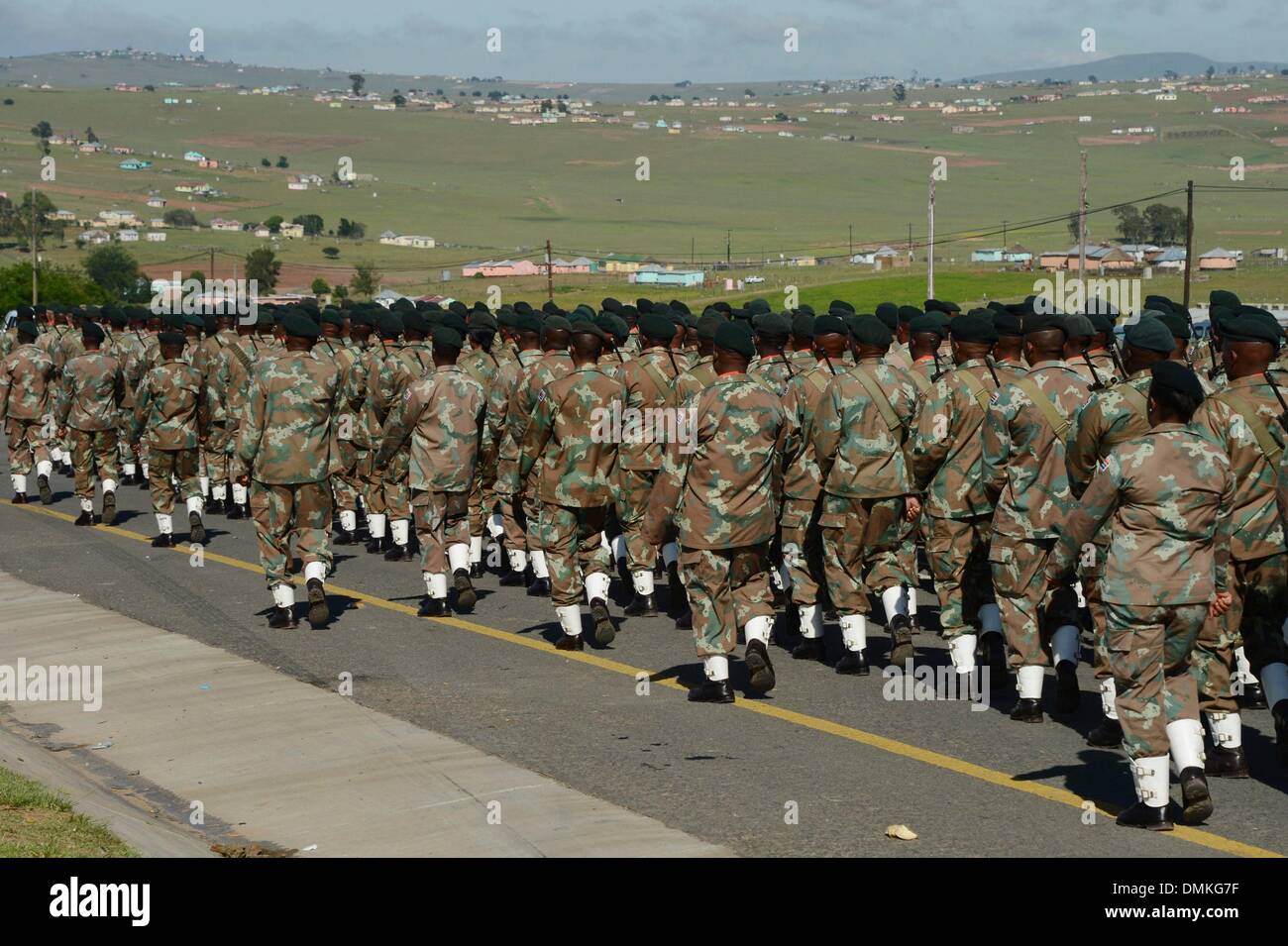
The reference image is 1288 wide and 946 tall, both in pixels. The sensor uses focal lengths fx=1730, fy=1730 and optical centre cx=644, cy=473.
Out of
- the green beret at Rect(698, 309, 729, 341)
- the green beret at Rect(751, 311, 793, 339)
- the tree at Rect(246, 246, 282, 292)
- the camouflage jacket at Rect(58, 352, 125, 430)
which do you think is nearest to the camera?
the green beret at Rect(751, 311, 793, 339)

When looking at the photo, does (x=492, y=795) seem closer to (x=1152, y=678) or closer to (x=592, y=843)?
(x=592, y=843)

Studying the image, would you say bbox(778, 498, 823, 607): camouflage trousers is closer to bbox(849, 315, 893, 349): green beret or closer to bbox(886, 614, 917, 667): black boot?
bbox(886, 614, 917, 667): black boot

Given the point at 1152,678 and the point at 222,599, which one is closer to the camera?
the point at 1152,678

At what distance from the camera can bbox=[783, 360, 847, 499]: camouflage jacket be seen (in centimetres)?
1205

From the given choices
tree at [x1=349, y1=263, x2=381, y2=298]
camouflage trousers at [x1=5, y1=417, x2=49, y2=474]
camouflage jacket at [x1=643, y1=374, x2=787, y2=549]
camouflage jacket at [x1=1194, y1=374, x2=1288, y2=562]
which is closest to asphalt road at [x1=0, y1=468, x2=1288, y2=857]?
camouflage jacket at [x1=643, y1=374, x2=787, y2=549]

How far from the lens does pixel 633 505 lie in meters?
14.3

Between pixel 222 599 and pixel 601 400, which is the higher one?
pixel 601 400

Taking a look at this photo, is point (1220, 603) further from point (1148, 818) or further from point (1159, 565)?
point (1148, 818)

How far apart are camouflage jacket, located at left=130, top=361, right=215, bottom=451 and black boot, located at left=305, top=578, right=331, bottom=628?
5531 mm

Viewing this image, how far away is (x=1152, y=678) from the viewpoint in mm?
7918
